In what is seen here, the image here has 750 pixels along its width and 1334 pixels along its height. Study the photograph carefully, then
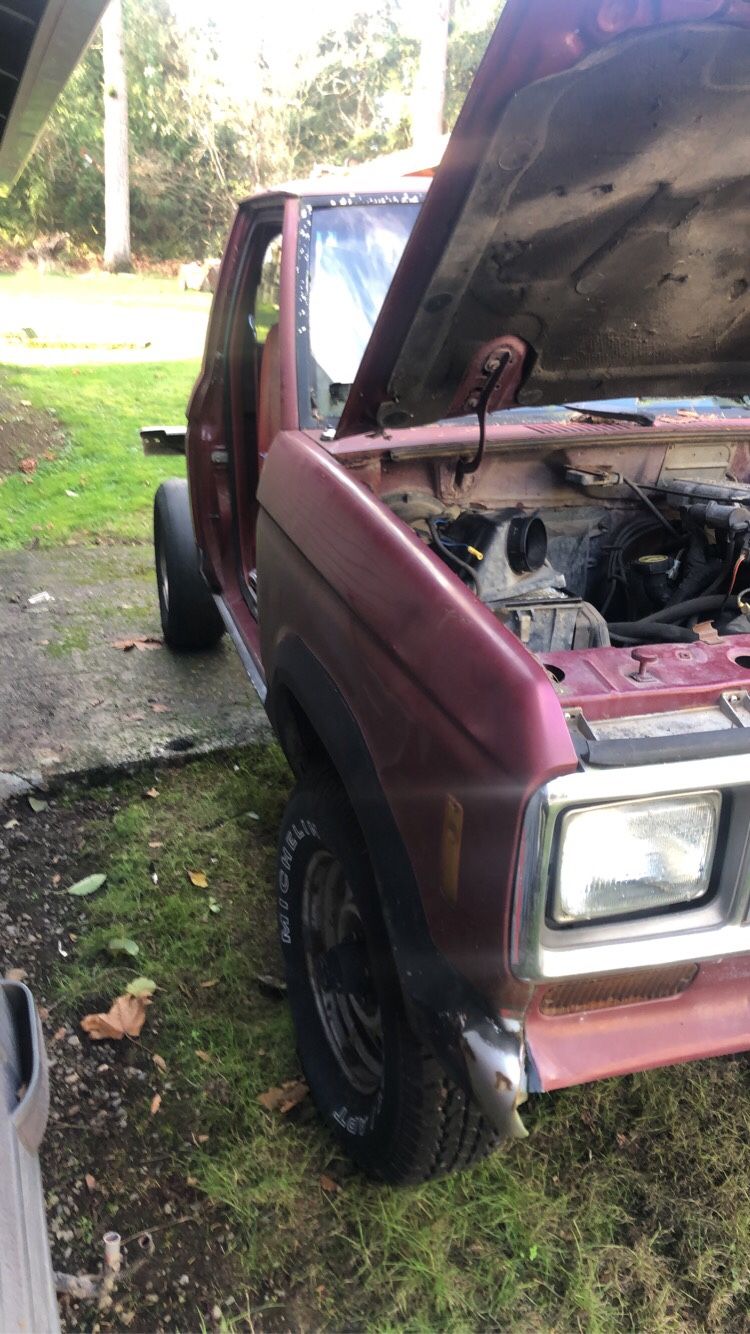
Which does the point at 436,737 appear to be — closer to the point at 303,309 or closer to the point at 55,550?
the point at 303,309

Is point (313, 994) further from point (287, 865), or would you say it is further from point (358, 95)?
point (358, 95)

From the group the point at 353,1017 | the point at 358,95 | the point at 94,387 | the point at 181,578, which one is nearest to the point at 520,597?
the point at 353,1017

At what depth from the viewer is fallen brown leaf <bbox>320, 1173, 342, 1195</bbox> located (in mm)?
2113

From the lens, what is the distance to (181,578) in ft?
14.4

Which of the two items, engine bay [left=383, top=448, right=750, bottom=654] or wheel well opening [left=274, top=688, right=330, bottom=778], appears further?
wheel well opening [left=274, top=688, right=330, bottom=778]

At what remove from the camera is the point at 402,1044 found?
5.82ft

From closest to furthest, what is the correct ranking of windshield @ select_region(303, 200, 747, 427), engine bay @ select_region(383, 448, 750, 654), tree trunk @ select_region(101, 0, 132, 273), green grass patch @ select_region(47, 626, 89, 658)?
engine bay @ select_region(383, 448, 750, 654), windshield @ select_region(303, 200, 747, 427), green grass patch @ select_region(47, 626, 89, 658), tree trunk @ select_region(101, 0, 132, 273)

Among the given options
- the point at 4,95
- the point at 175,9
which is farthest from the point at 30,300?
the point at 4,95

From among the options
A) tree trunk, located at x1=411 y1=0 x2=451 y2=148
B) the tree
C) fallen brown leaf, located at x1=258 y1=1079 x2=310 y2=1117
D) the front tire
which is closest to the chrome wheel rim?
the front tire

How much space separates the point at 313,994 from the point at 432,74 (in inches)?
596

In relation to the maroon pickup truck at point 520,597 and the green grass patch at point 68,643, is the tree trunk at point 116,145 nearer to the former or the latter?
the green grass patch at point 68,643

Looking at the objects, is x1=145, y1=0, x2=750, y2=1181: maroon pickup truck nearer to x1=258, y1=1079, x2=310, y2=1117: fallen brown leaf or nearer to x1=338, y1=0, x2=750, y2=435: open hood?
x1=338, y1=0, x2=750, y2=435: open hood

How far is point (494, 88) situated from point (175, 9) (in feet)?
104

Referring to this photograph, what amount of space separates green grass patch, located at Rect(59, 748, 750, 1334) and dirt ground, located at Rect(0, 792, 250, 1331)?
1.8 inches
